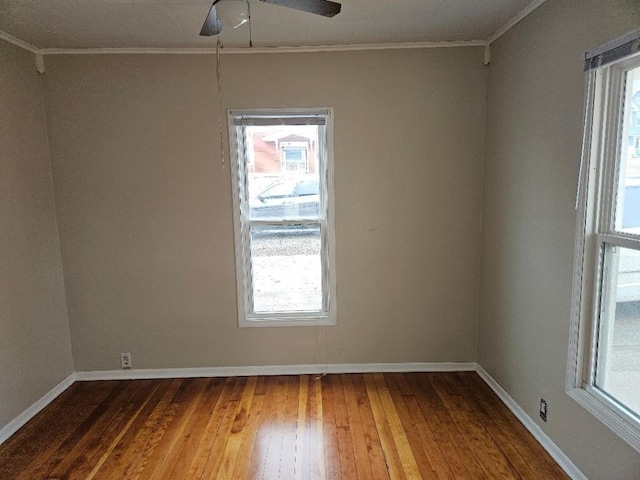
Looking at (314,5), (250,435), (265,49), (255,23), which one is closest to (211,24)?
(314,5)

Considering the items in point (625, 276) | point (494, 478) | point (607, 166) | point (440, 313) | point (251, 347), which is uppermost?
point (607, 166)

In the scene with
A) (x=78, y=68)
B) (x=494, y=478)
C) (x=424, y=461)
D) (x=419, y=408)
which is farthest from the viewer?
(x=78, y=68)

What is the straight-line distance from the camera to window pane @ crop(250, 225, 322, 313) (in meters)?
3.17

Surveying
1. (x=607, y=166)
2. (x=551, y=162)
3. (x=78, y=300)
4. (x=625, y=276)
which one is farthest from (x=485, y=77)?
(x=78, y=300)

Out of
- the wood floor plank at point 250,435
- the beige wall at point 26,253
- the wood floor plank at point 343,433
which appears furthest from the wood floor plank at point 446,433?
the beige wall at point 26,253

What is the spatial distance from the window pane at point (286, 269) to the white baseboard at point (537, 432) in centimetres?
143

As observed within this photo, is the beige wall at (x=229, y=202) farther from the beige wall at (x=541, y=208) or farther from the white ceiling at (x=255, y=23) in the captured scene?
the beige wall at (x=541, y=208)

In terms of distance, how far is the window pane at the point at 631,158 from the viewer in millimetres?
1738

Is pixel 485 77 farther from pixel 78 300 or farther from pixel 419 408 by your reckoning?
pixel 78 300

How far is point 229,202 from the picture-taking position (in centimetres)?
306

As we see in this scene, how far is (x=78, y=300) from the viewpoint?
3146 mm

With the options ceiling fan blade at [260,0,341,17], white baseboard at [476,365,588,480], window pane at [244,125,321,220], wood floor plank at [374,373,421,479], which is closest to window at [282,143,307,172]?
window pane at [244,125,321,220]

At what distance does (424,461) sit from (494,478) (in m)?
0.36

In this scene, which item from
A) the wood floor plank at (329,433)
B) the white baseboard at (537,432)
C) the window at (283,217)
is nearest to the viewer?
the white baseboard at (537,432)
